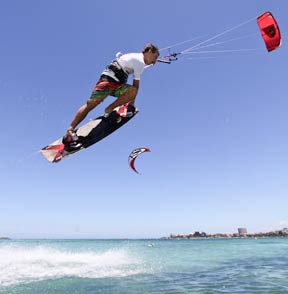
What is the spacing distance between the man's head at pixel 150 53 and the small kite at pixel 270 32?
225cm

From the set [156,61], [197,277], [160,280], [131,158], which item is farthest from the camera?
[197,277]

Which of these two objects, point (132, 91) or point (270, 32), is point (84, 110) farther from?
point (270, 32)

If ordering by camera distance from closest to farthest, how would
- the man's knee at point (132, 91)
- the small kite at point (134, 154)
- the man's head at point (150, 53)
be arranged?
1. the man's head at point (150, 53)
2. the man's knee at point (132, 91)
3. the small kite at point (134, 154)

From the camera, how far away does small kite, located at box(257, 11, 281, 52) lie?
20.7 ft

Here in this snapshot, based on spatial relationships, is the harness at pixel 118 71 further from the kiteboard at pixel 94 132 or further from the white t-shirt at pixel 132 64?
the kiteboard at pixel 94 132

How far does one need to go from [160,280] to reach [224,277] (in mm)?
3474

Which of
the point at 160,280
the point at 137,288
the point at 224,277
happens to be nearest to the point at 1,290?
the point at 137,288

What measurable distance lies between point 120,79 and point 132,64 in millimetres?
419

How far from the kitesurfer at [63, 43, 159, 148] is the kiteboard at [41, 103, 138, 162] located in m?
0.39

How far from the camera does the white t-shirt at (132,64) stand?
19.6ft

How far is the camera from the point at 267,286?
1315 cm

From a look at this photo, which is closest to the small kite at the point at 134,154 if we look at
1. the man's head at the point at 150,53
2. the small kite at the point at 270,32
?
the man's head at the point at 150,53

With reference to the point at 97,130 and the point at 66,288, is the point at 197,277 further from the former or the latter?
the point at 97,130

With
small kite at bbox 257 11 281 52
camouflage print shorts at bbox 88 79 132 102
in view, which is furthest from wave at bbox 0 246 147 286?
small kite at bbox 257 11 281 52
